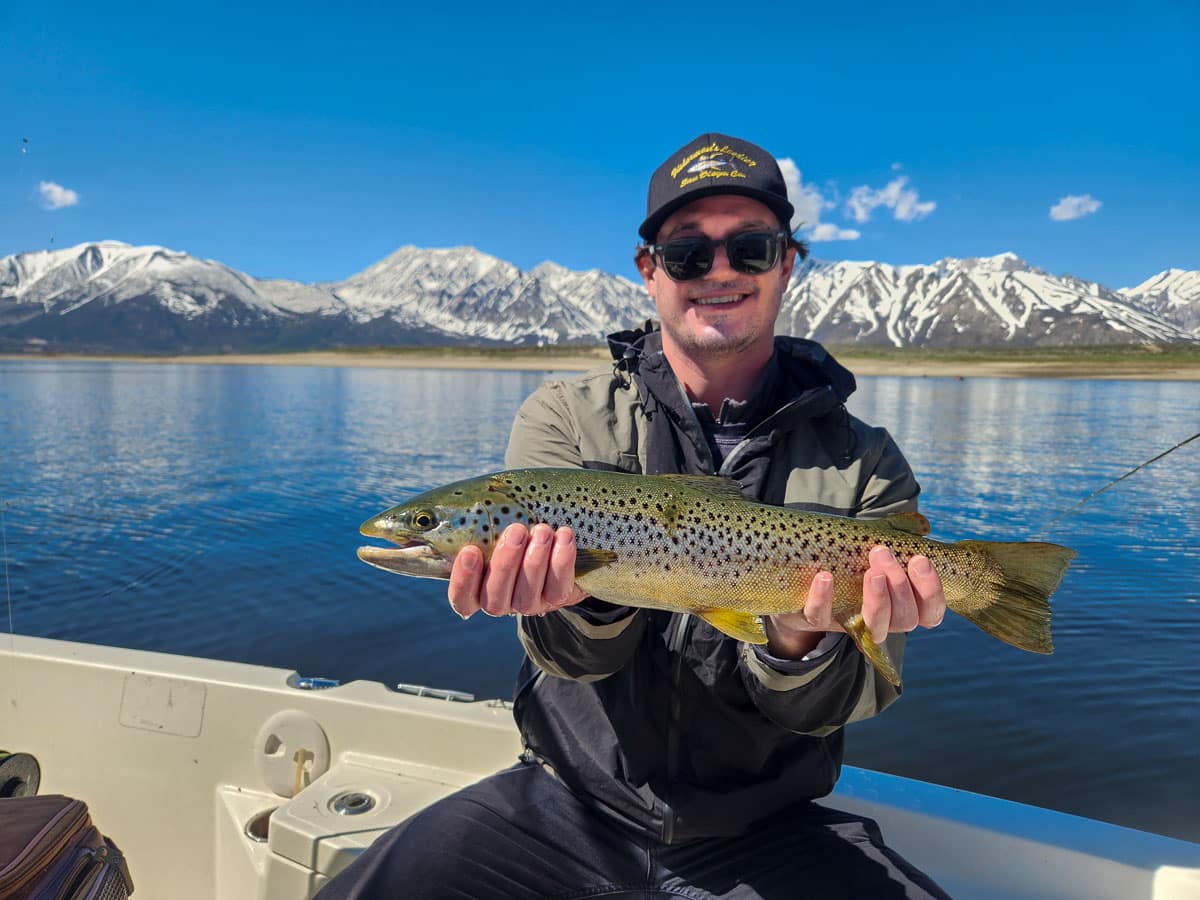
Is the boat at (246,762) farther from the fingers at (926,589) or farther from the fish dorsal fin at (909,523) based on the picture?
the fish dorsal fin at (909,523)

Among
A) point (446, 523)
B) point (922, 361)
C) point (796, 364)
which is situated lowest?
point (446, 523)

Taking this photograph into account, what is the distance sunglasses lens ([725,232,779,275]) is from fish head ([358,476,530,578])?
1960 mm

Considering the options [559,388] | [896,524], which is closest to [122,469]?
[559,388]

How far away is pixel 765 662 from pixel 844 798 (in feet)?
5.60

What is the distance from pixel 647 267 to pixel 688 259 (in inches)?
21.9

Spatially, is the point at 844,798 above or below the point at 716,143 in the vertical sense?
below

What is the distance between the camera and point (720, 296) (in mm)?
4164

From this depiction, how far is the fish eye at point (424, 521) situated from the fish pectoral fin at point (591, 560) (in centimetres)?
73

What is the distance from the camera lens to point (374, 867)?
3.27m

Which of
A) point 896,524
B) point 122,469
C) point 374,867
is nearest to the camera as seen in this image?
point 374,867

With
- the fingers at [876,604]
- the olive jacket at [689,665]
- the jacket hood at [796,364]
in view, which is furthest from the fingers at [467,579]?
the fingers at [876,604]

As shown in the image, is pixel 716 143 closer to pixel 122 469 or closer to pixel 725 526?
pixel 725 526

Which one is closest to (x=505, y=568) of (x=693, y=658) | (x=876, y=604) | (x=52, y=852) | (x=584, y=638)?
(x=584, y=638)

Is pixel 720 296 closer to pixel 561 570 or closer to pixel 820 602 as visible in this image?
pixel 820 602
